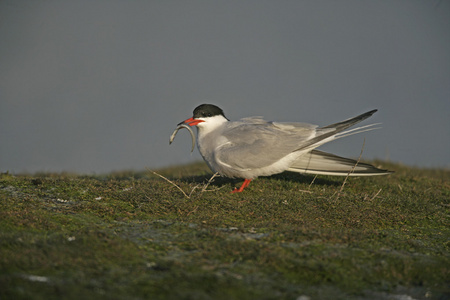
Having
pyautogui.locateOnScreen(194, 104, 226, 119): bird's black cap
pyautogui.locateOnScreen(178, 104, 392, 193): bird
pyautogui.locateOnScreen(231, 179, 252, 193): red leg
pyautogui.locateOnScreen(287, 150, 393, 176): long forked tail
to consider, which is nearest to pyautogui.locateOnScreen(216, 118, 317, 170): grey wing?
pyautogui.locateOnScreen(178, 104, 392, 193): bird

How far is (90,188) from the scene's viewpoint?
5.70 m

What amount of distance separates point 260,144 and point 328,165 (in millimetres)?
1129

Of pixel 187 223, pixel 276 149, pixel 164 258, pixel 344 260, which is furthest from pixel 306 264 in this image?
pixel 276 149

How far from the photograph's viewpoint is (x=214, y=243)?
3732 millimetres

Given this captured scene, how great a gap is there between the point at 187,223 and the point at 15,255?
64.7 inches

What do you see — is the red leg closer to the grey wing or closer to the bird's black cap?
the grey wing

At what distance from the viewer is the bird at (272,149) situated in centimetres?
602

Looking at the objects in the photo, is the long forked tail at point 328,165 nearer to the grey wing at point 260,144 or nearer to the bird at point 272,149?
the bird at point 272,149

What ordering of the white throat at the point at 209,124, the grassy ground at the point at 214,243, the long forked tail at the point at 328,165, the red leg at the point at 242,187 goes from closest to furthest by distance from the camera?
the grassy ground at the point at 214,243 < the red leg at the point at 242,187 < the long forked tail at the point at 328,165 < the white throat at the point at 209,124

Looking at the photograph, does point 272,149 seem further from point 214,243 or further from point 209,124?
point 214,243

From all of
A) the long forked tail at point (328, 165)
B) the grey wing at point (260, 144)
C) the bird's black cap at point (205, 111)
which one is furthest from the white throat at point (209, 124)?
the long forked tail at point (328, 165)

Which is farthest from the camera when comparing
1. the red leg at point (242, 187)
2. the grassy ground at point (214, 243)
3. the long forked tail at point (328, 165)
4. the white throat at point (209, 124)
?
the white throat at point (209, 124)

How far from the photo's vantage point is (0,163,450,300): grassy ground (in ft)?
9.73

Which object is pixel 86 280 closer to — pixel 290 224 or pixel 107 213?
pixel 107 213
